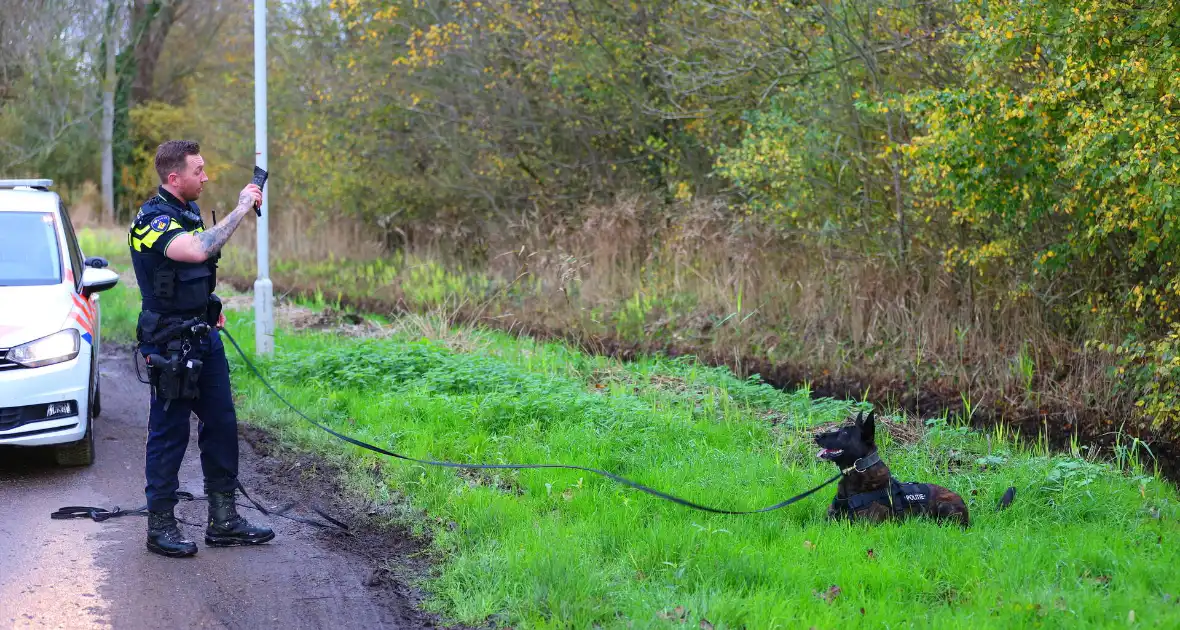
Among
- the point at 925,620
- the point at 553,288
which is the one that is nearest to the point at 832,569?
the point at 925,620

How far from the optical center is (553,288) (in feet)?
46.2

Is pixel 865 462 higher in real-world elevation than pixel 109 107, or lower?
lower

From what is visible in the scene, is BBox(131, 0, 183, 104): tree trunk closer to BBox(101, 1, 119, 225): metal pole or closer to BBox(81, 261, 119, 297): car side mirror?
BBox(101, 1, 119, 225): metal pole

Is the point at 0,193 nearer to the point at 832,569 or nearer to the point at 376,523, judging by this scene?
the point at 376,523

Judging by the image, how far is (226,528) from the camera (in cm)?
568

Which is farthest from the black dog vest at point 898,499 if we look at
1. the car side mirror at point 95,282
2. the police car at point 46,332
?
the car side mirror at point 95,282

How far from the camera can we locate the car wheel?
23.6 feet

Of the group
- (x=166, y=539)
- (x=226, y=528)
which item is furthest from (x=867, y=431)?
(x=166, y=539)

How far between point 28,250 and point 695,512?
5289 millimetres

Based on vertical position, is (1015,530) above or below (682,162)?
below

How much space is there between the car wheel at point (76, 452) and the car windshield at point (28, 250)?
1.17 m

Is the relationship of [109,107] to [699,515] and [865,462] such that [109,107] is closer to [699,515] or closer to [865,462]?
[699,515]

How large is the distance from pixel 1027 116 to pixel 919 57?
10.2 feet

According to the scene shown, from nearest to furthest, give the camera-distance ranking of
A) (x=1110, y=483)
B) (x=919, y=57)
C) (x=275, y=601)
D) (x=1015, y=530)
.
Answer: (x=275, y=601) < (x=1015, y=530) < (x=1110, y=483) < (x=919, y=57)
